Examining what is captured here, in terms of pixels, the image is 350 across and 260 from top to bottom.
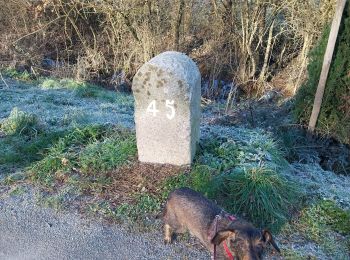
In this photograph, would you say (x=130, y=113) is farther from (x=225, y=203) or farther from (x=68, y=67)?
(x=68, y=67)

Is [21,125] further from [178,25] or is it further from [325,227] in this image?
[178,25]

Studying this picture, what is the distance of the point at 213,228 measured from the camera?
3.62 meters

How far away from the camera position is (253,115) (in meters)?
8.20

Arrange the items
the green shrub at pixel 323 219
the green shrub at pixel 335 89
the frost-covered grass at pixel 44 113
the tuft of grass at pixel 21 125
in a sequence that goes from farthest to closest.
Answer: the tuft of grass at pixel 21 125
the green shrub at pixel 335 89
the frost-covered grass at pixel 44 113
the green shrub at pixel 323 219

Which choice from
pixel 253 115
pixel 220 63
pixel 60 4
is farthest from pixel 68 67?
pixel 253 115

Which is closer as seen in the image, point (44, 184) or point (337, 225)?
point (337, 225)

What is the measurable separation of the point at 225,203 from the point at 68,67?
8.85 meters

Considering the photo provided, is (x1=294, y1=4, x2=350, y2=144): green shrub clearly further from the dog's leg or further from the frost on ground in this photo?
the dog's leg

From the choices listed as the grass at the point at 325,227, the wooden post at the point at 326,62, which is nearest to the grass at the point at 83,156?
the grass at the point at 325,227

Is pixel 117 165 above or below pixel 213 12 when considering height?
below

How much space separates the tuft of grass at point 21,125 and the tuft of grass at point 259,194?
11.2 ft

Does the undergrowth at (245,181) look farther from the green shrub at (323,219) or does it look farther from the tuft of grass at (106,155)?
the tuft of grass at (106,155)

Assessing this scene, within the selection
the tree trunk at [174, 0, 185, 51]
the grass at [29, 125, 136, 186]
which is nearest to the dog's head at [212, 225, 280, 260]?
the grass at [29, 125, 136, 186]

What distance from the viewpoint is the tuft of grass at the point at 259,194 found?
4.54 metres
